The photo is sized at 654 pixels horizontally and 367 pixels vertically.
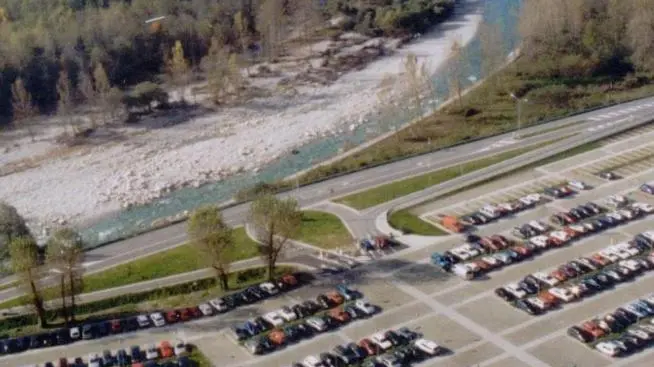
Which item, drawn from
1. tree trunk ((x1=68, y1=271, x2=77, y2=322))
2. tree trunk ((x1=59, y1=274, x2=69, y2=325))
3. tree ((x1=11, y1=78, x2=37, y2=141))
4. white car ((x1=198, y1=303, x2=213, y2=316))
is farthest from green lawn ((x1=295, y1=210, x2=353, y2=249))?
tree ((x1=11, y1=78, x2=37, y2=141))

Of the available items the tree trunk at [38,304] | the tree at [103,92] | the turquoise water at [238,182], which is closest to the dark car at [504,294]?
the tree trunk at [38,304]

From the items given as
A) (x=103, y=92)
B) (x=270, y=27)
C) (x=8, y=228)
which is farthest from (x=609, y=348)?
(x=270, y=27)

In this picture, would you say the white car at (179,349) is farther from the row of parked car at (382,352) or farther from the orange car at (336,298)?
the orange car at (336,298)

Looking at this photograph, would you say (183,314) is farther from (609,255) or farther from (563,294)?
(609,255)

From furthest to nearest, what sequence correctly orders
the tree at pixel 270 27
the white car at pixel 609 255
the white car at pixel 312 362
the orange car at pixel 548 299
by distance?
the tree at pixel 270 27 → the white car at pixel 609 255 → the orange car at pixel 548 299 → the white car at pixel 312 362

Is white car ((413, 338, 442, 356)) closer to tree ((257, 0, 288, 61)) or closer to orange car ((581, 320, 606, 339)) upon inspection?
orange car ((581, 320, 606, 339))

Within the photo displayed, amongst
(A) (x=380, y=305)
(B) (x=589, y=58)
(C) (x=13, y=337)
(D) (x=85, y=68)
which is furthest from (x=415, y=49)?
(C) (x=13, y=337)
